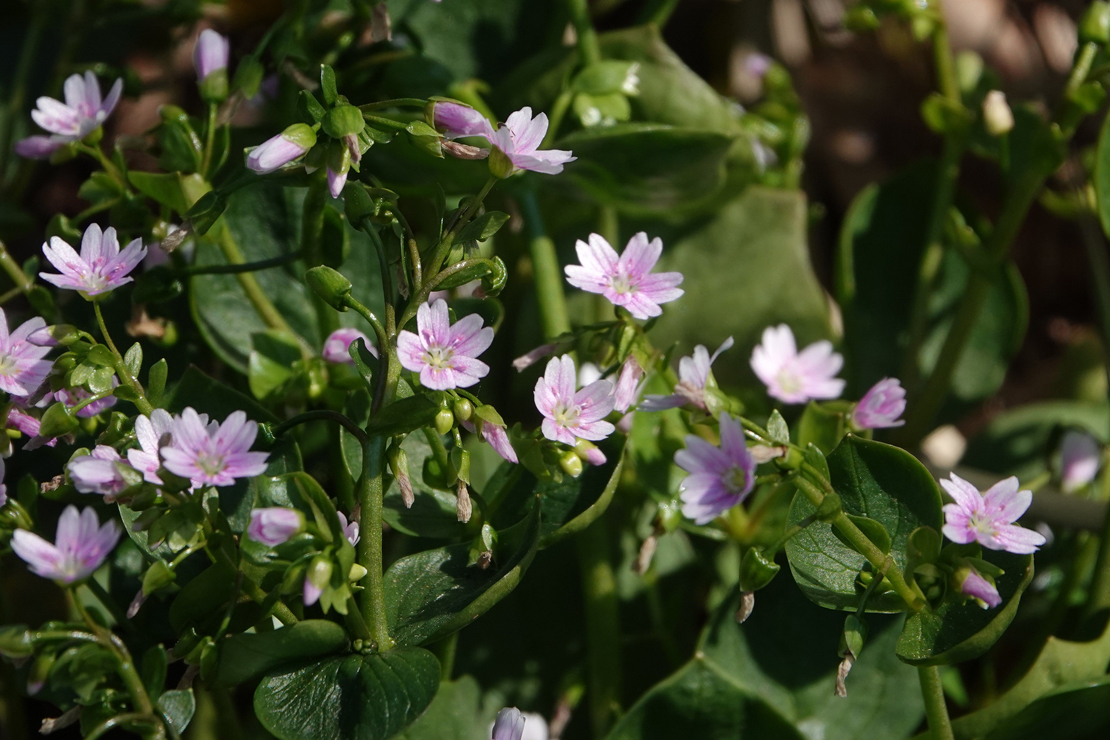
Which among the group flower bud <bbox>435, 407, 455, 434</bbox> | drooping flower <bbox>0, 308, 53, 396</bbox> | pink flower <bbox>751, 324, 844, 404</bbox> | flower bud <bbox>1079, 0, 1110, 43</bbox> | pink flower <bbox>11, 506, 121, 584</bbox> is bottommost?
pink flower <bbox>751, 324, 844, 404</bbox>

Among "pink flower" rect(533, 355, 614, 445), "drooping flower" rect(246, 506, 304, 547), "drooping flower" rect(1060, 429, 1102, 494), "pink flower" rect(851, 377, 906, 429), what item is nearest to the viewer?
"drooping flower" rect(246, 506, 304, 547)

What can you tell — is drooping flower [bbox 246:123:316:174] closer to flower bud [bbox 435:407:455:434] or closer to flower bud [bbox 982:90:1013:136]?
flower bud [bbox 435:407:455:434]

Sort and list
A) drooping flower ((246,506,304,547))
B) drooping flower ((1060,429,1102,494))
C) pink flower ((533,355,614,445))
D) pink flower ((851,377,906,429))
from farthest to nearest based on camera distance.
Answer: drooping flower ((1060,429,1102,494)) → pink flower ((851,377,906,429)) → pink flower ((533,355,614,445)) → drooping flower ((246,506,304,547))

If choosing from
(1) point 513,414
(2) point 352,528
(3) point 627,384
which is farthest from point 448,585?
(1) point 513,414

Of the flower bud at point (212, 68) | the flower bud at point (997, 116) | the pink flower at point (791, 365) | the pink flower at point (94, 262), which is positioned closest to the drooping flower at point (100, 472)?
the pink flower at point (94, 262)

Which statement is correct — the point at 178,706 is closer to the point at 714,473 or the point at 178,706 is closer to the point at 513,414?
the point at 714,473

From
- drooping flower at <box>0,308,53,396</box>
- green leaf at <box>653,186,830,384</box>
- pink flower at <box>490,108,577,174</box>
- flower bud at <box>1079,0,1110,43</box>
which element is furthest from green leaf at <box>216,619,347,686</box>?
flower bud at <box>1079,0,1110,43</box>

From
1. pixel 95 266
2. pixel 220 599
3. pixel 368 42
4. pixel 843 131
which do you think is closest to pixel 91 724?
pixel 220 599
